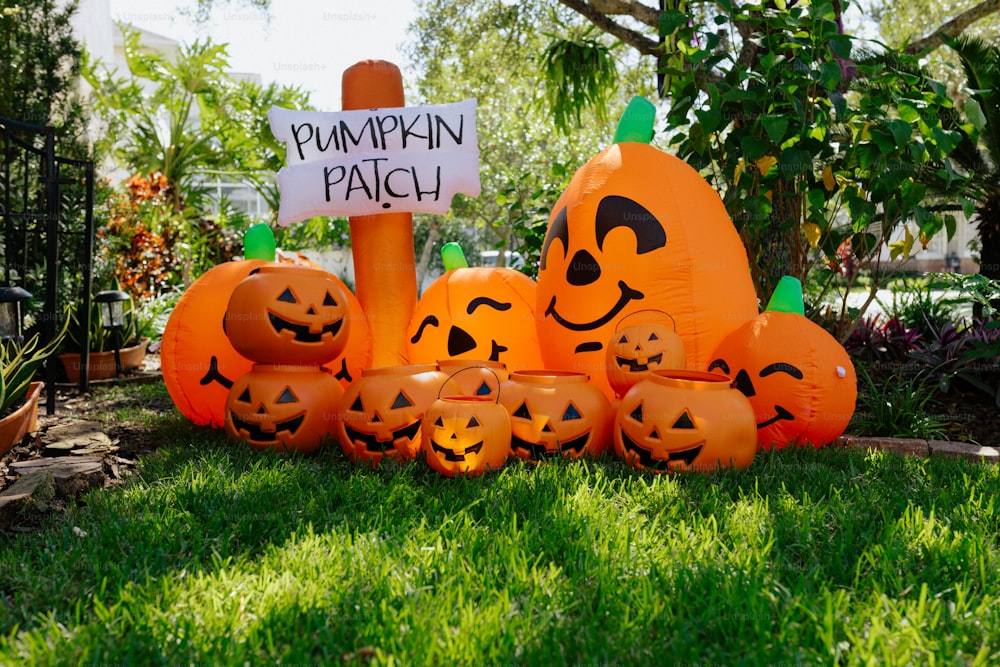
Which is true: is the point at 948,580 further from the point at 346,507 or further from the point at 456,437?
the point at 346,507

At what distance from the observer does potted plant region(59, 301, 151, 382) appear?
5.65 meters

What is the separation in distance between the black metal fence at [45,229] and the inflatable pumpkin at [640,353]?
307 centimetres

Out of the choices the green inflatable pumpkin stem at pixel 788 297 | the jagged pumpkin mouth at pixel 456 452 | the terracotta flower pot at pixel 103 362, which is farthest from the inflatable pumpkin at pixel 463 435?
the terracotta flower pot at pixel 103 362

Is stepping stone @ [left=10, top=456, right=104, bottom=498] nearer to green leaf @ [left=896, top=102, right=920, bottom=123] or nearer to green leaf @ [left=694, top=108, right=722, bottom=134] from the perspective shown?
green leaf @ [left=694, top=108, right=722, bottom=134]

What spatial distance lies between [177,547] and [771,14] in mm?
3518

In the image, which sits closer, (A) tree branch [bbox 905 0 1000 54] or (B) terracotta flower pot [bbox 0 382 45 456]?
(B) terracotta flower pot [bbox 0 382 45 456]

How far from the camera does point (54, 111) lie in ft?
24.7

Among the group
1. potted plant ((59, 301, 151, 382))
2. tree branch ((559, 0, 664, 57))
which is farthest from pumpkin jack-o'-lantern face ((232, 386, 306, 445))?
tree branch ((559, 0, 664, 57))

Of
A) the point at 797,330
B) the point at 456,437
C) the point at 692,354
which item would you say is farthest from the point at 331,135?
the point at 797,330

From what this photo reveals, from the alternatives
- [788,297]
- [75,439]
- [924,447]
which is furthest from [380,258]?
[924,447]

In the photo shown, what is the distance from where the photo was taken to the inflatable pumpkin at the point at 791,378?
3154mm

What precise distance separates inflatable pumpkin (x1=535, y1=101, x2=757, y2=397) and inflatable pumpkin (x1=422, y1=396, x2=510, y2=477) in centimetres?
81

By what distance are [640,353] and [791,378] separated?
679 millimetres

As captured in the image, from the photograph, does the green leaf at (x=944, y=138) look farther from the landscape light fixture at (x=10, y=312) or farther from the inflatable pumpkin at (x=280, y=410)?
the landscape light fixture at (x=10, y=312)
